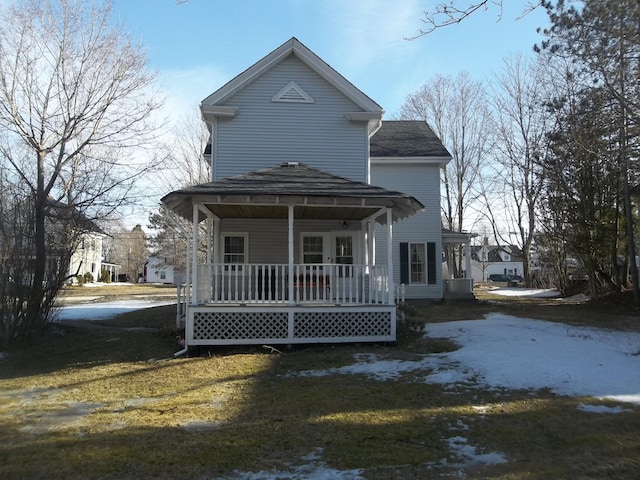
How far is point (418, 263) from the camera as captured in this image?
20.1 meters

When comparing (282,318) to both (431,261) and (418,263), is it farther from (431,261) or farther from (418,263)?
(431,261)

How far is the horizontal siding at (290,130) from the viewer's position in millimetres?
13797

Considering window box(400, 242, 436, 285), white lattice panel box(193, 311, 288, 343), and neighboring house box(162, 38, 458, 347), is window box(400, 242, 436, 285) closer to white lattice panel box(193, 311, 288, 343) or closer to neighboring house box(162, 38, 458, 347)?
neighboring house box(162, 38, 458, 347)

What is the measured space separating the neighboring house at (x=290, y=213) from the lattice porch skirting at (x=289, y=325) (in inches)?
0.8

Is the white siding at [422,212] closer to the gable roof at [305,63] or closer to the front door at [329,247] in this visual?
the gable roof at [305,63]

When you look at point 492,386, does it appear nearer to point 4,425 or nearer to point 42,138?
point 4,425

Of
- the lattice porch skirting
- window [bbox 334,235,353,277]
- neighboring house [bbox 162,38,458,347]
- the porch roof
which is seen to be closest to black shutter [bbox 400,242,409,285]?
neighboring house [bbox 162,38,458,347]

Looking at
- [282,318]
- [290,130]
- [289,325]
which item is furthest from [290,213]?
[290,130]

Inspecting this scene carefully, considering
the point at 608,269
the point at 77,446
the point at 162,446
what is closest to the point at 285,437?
the point at 162,446

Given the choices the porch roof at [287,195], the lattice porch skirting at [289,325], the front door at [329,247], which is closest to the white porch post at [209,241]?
the porch roof at [287,195]

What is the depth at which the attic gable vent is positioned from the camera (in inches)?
548

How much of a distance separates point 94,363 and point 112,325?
5852 mm

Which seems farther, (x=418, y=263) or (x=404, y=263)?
(x=418, y=263)

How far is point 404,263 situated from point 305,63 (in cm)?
926
